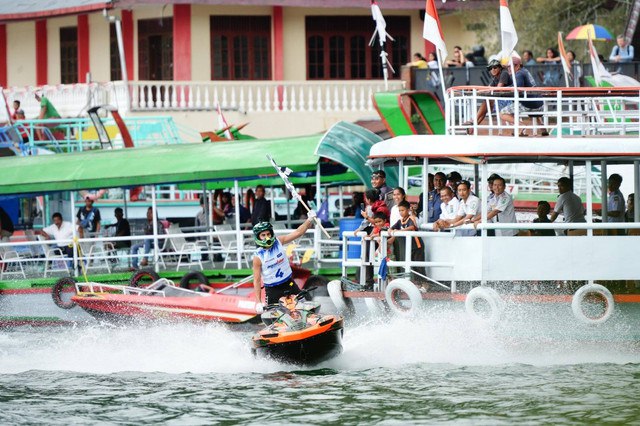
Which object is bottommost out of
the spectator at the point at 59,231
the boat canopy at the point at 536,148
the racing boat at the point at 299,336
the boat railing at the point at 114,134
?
the racing boat at the point at 299,336

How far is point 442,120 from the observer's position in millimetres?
25516

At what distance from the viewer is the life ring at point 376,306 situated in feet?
58.3

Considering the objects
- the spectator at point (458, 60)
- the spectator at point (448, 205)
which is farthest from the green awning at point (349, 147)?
the spectator at point (458, 60)

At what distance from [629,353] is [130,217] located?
46.8ft

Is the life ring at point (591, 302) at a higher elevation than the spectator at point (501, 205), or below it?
below

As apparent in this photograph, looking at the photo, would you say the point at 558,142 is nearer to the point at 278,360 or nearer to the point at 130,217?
the point at 278,360

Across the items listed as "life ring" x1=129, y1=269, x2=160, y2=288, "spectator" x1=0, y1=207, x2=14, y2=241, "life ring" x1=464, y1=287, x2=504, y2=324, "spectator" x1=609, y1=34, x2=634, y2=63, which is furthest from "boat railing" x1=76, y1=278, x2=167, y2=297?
"spectator" x1=609, y1=34, x2=634, y2=63

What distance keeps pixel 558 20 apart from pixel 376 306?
1700cm

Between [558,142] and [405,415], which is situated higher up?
[558,142]

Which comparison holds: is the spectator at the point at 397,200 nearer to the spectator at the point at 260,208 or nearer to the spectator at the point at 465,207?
the spectator at the point at 465,207

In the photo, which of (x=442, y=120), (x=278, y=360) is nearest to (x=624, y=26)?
(x=442, y=120)

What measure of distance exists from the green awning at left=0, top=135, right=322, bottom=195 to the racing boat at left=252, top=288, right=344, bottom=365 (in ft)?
20.9

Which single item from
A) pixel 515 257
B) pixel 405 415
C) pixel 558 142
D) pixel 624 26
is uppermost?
pixel 624 26

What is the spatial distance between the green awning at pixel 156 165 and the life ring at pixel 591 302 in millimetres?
6613
